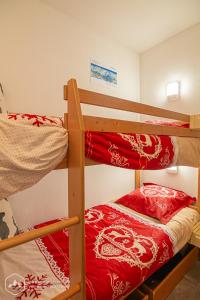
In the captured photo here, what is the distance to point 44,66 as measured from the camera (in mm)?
1928

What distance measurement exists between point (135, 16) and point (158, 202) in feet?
7.07

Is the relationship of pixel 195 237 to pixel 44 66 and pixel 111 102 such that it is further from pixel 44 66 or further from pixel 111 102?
pixel 44 66

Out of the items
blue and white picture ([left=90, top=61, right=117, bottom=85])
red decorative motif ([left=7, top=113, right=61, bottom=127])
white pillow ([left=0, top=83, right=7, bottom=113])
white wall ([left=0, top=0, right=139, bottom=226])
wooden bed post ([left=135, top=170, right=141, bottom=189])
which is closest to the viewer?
red decorative motif ([left=7, top=113, right=61, bottom=127])

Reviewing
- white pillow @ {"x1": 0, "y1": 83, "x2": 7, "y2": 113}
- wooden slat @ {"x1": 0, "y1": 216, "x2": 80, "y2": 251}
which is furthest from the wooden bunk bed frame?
white pillow @ {"x1": 0, "y1": 83, "x2": 7, "y2": 113}

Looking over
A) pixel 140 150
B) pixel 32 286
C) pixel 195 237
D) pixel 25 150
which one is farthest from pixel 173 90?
pixel 32 286

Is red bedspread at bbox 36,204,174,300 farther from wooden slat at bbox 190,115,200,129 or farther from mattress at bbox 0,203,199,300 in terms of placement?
wooden slat at bbox 190,115,200,129

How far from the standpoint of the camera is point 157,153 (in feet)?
4.52

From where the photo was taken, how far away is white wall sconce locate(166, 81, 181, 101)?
7.66 feet

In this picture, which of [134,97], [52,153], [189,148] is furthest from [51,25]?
[189,148]

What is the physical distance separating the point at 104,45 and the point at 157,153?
182 centimetres

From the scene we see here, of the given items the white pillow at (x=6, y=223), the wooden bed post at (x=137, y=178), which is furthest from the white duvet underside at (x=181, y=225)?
the white pillow at (x=6, y=223)

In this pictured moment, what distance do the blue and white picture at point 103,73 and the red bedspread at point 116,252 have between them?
69.2 inches

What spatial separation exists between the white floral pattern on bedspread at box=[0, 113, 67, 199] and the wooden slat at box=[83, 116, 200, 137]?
0.67 feet

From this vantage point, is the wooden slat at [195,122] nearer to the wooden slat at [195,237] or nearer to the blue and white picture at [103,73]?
the wooden slat at [195,237]
